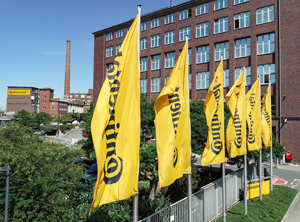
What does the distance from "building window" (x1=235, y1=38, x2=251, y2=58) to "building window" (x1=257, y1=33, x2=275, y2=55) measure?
131 cm

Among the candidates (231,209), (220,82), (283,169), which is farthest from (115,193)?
(283,169)

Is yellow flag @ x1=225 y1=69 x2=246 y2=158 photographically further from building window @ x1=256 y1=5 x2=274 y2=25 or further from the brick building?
building window @ x1=256 y1=5 x2=274 y2=25

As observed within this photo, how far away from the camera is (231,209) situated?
43.1 ft

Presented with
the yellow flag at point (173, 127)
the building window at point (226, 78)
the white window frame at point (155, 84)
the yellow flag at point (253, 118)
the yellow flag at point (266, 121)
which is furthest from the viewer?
the white window frame at point (155, 84)

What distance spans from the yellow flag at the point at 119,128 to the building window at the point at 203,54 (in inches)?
1323

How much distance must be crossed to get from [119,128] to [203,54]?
34843 millimetres

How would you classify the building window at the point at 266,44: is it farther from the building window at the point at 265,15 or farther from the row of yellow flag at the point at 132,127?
the row of yellow flag at the point at 132,127

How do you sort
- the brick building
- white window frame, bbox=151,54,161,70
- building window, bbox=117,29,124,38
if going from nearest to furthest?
the brick building
white window frame, bbox=151,54,161,70
building window, bbox=117,29,124,38

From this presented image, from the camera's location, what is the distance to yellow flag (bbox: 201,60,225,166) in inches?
369

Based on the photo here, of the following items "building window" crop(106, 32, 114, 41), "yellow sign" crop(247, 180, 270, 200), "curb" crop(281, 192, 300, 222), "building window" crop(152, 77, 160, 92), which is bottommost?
"curb" crop(281, 192, 300, 222)

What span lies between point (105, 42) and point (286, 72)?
34.9 metres

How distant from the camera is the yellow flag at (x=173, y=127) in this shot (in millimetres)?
6941

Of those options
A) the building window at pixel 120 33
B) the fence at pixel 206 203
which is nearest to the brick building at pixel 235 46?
the building window at pixel 120 33

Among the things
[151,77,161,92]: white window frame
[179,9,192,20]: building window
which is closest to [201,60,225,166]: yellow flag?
[151,77,161,92]: white window frame
